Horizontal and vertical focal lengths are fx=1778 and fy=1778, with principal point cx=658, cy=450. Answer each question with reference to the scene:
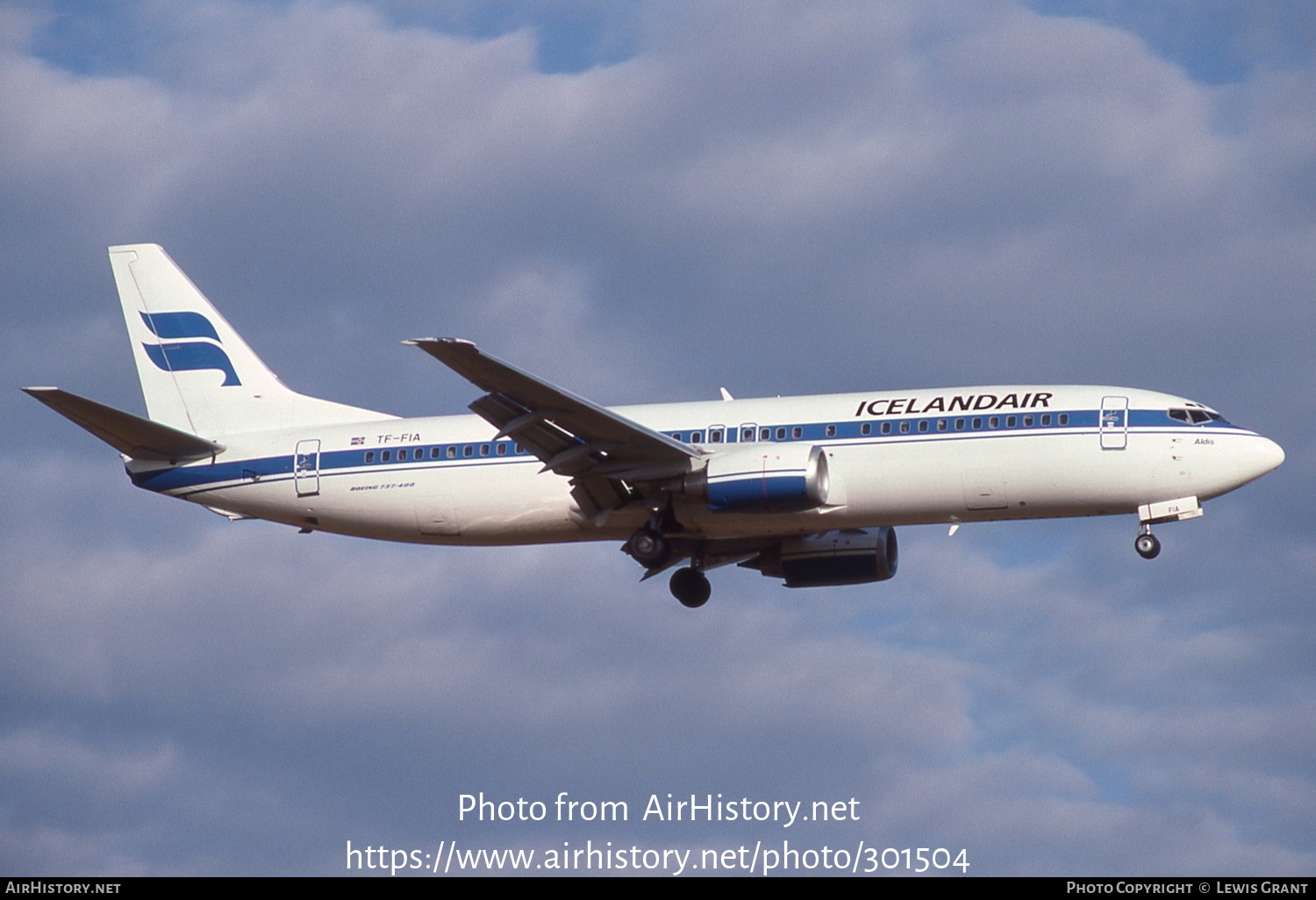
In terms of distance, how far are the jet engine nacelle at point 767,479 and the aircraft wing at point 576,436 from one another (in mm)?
1148

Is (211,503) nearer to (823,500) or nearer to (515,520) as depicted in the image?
(515,520)

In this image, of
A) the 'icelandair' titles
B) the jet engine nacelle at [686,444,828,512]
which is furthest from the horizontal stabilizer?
the 'icelandair' titles

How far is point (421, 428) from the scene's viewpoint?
1950 inches

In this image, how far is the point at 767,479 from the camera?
43.9 meters

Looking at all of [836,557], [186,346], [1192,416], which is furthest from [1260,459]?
[186,346]

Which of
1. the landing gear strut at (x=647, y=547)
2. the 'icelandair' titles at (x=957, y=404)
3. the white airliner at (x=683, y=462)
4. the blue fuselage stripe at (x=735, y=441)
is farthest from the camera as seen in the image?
the landing gear strut at (x=647, y=547)

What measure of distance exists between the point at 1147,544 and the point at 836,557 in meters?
9.31

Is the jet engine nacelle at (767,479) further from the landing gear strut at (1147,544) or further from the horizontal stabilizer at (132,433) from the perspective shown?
the horizontal stabilizer at (132,433)

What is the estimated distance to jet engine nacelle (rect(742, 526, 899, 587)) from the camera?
5025 cm

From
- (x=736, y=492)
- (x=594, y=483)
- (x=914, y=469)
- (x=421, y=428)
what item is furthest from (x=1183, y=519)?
(x=421, y=428)

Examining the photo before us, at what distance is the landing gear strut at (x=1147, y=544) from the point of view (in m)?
44.4

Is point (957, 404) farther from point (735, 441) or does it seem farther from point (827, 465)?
point (735, 441)

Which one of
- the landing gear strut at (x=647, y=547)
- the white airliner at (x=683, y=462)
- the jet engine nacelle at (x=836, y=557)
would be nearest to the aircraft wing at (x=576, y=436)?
the white airliner at (x=683, y=462)

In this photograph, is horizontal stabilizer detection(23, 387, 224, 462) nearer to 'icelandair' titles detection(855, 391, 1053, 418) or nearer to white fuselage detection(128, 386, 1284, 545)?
white fuselage detection(128, 386, 1284, 545)
